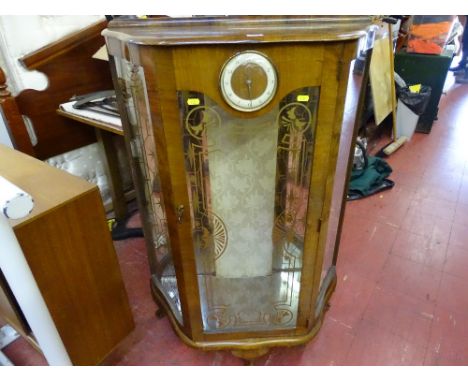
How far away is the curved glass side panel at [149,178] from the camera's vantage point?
798 mm

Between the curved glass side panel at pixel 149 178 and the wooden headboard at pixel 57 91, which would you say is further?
the wooden headboard at pixel 57 91

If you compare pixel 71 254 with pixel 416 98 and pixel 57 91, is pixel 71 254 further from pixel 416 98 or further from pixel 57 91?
pixel 416 98

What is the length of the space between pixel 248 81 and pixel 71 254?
0.65 metres

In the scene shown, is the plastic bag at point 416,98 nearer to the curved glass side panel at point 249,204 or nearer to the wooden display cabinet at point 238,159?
the wooden display cabinet at point 238,159

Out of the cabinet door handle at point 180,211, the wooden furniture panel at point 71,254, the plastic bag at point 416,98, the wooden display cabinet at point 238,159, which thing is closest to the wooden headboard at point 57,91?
the wooden furniture panel at point 71,254

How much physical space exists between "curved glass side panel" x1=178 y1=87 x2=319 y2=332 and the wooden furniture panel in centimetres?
29

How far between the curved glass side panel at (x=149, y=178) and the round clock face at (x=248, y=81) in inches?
7.8

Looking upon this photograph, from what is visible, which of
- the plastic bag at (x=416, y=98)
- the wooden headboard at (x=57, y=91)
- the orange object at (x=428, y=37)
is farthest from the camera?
the orange object at (x=428, y=37)

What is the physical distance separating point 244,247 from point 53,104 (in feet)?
3.78

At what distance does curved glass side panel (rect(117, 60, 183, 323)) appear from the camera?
2.62 feet

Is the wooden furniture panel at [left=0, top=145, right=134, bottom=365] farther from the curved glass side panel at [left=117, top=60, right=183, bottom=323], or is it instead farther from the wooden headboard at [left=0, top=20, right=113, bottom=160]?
the wooden headboard at [left=0, top=20, right=113, bottom=160]

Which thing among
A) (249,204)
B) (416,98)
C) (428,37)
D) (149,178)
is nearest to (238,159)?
(249,204)

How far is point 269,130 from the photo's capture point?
2.77ft

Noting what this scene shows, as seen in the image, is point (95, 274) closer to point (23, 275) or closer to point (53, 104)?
point (23, 275)
